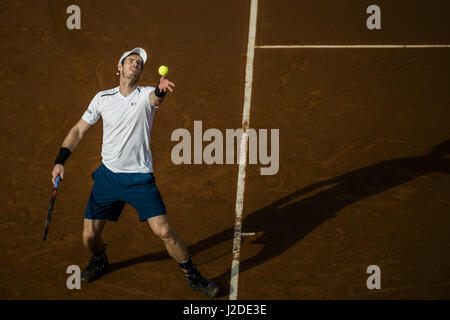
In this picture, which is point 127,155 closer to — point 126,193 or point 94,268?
point 126,193

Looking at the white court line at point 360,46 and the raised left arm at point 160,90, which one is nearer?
the raised left arm at point 160,90

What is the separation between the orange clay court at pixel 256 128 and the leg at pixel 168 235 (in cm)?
76

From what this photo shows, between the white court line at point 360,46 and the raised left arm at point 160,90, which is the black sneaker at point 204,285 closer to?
the raised left arm at point 160,90

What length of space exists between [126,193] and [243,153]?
2.96m

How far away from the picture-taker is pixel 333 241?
23.0 feet

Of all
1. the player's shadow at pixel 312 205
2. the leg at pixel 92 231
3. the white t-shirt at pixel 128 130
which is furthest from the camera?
the player's shadow at pixel 312 205

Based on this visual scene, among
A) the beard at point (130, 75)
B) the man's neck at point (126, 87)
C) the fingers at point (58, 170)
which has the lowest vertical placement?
the fingers at point (58, 170)

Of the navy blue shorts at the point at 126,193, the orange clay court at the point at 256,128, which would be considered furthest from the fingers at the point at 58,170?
the orange clay court at the point at 256,128

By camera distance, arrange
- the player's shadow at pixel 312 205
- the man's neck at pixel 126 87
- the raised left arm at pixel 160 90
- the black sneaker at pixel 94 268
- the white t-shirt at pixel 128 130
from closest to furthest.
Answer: the raised left arm at pixel 160 90
the white t-shirt at pixel 128 130
the man's neck at pixel 126 87
the black sneaker at pixel 94 268
the player's shadow at pixel 312 205

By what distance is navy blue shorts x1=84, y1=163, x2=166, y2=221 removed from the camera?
5.64 m

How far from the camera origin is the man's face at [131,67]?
5645mm

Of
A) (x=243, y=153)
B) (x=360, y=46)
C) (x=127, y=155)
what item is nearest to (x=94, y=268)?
(x=127, y=155)

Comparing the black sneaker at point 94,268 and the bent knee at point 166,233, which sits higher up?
the bent knee at point 166,233

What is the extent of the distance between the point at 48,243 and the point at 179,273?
1.83m
